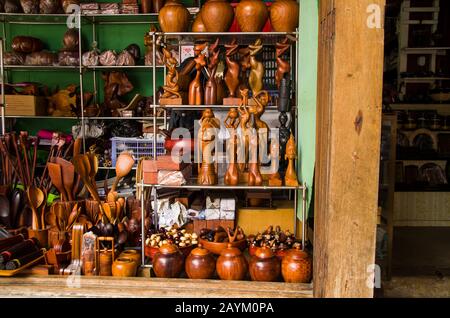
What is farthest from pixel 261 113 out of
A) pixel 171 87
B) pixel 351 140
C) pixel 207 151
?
pixel 351 140

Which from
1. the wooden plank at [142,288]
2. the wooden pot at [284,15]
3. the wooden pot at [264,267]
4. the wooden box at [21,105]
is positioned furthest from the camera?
the wooden box at [21,105]

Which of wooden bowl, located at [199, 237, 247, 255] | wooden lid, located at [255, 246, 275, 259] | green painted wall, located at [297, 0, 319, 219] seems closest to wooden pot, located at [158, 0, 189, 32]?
green painted wall, located at [297, 0, 319, 219]

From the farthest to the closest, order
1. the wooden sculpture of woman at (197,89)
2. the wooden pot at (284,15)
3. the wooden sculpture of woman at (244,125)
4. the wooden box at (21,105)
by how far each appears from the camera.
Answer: the wooden box at (21,105) → the wooden sculpture of woman at (197,89) → the wooden pot at (284,15) → the wooden sculpture of woman at (244,125)

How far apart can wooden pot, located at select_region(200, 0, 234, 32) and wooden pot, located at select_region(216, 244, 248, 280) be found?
1312 millimetres

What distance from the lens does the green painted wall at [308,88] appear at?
2.06m

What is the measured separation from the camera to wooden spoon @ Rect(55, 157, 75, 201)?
2.32 metres

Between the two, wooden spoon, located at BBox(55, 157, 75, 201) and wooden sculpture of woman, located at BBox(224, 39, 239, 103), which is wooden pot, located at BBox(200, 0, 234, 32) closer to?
wooden sculpture of woman, located at BBox(224, 39, 239, 103)

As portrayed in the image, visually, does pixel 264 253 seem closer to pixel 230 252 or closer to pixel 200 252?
pixel 230 252

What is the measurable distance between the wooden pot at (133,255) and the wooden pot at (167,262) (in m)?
0.13

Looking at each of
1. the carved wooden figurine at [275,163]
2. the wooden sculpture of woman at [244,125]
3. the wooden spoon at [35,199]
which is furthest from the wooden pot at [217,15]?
the wooden spoon at [35,199]

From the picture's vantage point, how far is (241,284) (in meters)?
2.06

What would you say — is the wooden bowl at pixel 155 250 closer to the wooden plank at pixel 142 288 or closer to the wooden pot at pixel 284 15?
the wooden plank at pixel 142 288

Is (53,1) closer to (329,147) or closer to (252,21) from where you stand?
(252,21)
